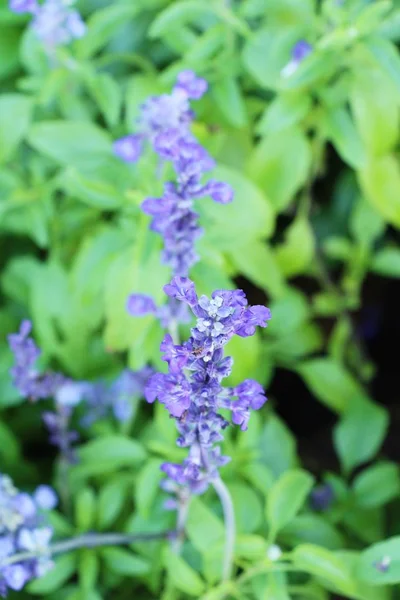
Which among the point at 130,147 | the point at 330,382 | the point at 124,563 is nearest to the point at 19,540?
the point at 124,563

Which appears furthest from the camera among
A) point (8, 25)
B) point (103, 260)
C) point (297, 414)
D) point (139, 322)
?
point (297, 414)

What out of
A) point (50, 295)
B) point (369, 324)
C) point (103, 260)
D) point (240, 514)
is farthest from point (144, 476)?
point (369, 324)

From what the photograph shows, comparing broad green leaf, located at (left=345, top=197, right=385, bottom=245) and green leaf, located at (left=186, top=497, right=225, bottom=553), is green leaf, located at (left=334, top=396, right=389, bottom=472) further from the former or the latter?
green leaf, located at (left=186, top=497, right=225, bottom=553)

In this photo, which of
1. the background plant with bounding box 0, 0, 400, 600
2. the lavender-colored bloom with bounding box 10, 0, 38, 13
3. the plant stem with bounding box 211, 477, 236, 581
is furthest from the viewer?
the lavender-colored bloom with bounding box 10, 0, 38, 13

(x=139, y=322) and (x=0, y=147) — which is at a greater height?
(x=0, y=147)

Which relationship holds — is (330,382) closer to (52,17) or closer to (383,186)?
(383,186)

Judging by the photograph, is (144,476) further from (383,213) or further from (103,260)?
(383,213)

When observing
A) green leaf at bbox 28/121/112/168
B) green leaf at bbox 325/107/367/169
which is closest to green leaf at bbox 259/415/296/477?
green leaf at bbox 325/107/367/169

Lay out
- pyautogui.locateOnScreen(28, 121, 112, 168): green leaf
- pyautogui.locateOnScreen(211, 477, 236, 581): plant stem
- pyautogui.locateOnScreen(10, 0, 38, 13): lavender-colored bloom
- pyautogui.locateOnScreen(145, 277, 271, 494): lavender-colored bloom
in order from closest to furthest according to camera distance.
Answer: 1. pyautogui.locateOnScreen(145, 277, 271, 494): lavender-colored bloom
2. pyautogui.locateOnScreen(211, 477, 236, 581): plant stem
3. pyautogui.locateOnScreen(10, 0, 38, 13): lavender-colored bloom
4. pyautogui.locateOnScreen(28, 121, 112, 168): green leaf
